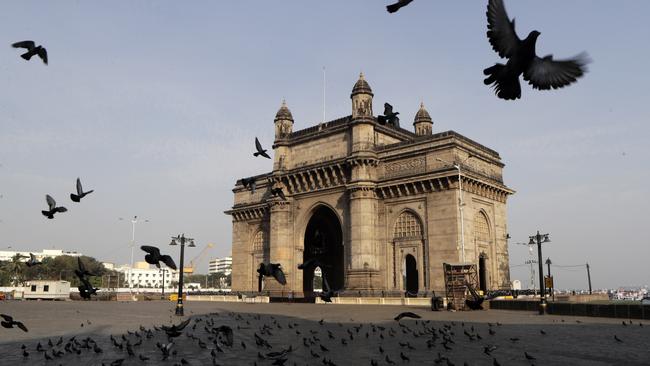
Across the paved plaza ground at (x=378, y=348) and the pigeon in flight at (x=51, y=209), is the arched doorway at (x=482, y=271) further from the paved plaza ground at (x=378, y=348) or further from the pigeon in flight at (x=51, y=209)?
the pigeon in flight at (x=51, y=209)

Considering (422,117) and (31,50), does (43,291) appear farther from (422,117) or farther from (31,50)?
(31,50)

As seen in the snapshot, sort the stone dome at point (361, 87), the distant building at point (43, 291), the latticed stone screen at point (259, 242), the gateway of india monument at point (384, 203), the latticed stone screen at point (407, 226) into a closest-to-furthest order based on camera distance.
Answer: the gateway of india monument at point (384, 203) → the latticed stone screen at point (407, 226) → the stone dome at point (361, 87) → the latticed stone screen at point (259, 242) → the distant building at point (43, 291)

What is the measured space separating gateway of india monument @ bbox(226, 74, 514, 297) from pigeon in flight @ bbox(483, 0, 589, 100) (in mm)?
30586

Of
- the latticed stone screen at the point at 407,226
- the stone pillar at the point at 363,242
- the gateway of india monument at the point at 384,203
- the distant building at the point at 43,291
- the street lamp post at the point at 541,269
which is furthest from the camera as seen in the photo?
the distant building at the point at 43,291

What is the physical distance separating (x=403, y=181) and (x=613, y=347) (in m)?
27.7

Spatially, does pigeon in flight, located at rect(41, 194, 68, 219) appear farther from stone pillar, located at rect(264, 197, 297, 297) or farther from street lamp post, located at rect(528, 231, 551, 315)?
stone pillar, located at rect(264, 197, 297, 297)

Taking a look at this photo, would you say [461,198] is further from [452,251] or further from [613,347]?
[613,347]

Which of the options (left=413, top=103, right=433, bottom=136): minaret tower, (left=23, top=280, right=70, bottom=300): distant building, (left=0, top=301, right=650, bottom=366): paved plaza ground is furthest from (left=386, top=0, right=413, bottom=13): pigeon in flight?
(left=23, top=280, right=70, bottom=300): distant building

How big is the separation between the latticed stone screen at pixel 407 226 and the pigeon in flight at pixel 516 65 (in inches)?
1393

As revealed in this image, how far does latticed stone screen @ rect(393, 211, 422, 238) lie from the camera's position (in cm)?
4062

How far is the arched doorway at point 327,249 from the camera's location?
51.2m

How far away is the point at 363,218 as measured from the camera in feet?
137

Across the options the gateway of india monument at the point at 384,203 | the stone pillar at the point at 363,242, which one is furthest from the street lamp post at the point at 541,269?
the stone pillar at the point at 363,242

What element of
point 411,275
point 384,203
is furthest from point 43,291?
point 384,203
